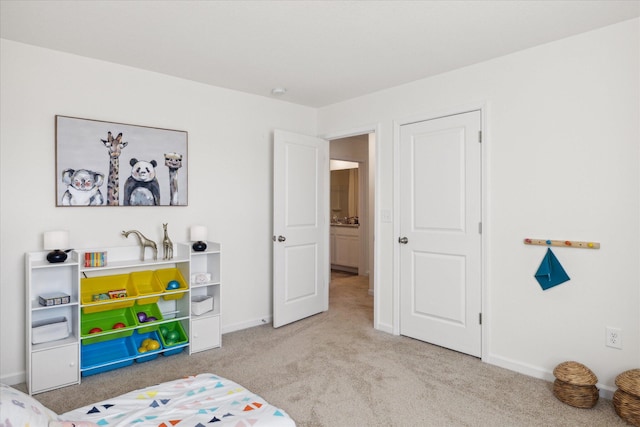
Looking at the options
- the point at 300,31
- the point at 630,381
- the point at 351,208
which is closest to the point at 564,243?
the point at 630,381

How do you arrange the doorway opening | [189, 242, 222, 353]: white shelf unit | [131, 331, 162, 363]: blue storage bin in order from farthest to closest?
the doorway opening → [189, 242, 222, 353]: white shelf unit → [131, 331, 162, 363]: blue storage bin

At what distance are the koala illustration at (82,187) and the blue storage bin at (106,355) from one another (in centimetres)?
112

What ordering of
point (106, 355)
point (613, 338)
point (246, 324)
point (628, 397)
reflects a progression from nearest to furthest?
point (628, 397) → point (613, 338) → point (106, 355) → point (246, 324)

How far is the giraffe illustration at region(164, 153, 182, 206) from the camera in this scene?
135 inches

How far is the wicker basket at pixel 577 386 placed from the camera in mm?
2367

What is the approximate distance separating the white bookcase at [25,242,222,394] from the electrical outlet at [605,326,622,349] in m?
2.93

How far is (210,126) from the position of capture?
Answer: 3.72 metres

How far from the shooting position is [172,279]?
347cm

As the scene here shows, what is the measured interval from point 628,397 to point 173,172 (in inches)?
143

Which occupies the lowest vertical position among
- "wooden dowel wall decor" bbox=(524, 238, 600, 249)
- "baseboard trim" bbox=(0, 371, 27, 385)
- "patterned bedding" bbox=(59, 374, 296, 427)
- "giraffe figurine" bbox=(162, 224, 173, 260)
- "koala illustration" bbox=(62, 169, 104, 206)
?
"baseboard trim" bbox=(0, 371, 27, 385)

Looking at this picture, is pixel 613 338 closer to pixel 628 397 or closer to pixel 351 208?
pixel 628 397

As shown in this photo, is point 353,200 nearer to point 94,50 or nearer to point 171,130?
point 171,130

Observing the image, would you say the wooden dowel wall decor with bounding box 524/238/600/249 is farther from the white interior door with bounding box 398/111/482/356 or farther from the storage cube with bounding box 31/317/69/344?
the storage cube with bounding box 31/317/69/344

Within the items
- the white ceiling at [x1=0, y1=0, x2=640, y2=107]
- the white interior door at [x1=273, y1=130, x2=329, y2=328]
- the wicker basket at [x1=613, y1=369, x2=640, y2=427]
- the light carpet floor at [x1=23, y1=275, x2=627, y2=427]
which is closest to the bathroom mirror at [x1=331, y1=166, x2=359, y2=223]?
the white interior door at [x1=273, y1=130, x2=329, y2=328]
